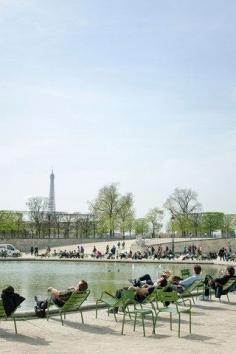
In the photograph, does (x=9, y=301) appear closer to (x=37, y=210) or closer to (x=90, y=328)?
(x=90, y=328)

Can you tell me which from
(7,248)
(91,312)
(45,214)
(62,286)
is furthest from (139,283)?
(45,214)

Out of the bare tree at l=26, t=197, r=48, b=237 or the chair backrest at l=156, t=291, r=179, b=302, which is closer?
the chair backrest at l=156, t=291, r=179, b=302

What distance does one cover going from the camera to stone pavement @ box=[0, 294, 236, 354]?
9.30 m

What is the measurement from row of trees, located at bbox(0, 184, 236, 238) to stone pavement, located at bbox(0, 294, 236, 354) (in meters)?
73.5

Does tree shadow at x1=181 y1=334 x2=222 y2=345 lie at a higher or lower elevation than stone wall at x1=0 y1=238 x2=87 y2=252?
lower

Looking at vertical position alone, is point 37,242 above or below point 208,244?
above

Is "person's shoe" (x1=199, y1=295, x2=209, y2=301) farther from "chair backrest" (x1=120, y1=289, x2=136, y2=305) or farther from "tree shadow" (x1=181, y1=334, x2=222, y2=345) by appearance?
"tree shadow" (x1=181, y1=334, x2=222, y2=345)

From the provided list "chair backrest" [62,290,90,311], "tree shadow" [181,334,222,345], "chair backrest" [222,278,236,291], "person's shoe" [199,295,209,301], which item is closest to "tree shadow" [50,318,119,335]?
"chair backrest" [62,290,90,311]

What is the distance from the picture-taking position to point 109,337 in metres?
10.4

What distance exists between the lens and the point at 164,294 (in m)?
11.1

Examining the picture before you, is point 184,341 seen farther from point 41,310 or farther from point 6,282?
point 6,282

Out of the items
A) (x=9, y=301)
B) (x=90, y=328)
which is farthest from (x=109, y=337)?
Result: (x=9, y=301)

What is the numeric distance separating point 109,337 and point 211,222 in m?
87.4

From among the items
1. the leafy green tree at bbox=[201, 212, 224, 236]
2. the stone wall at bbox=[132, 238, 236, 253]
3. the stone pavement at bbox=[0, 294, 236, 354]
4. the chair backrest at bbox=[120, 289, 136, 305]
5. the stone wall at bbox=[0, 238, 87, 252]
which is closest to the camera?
the stone pavement at bbox=[0, 294, 236, 354]
